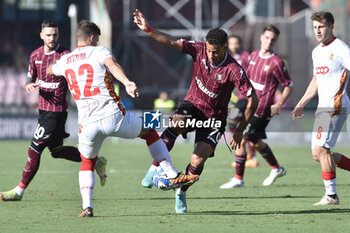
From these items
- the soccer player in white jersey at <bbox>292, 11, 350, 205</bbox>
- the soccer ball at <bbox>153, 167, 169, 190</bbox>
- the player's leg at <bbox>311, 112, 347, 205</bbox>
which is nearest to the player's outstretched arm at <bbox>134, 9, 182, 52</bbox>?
the soccer ball at <bbox>153, 167, 169, 190</bbox>

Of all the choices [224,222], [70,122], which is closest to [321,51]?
A: [224,222]

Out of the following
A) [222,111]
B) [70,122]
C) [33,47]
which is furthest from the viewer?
[33,47]

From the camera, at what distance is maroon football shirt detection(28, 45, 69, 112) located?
1071cm

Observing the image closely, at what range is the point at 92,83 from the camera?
8336mm

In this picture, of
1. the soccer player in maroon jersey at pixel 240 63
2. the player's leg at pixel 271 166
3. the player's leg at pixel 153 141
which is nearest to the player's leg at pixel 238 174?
the player's leg at pixel 271 166

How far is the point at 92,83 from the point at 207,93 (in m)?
1.59

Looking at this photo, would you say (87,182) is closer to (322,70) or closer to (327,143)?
(327,143)

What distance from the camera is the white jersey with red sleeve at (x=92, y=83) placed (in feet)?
27.3

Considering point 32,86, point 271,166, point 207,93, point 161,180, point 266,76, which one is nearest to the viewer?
point 161,180

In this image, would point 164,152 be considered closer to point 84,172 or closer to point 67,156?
point 84,172

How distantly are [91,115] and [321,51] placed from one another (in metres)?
3.05

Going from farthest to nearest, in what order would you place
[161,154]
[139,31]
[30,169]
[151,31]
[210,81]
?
[139,31], [30,169], [210,81], [151,31], [161,154]

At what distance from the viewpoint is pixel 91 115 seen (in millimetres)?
8391

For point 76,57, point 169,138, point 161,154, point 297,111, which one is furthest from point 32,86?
point 297,111
